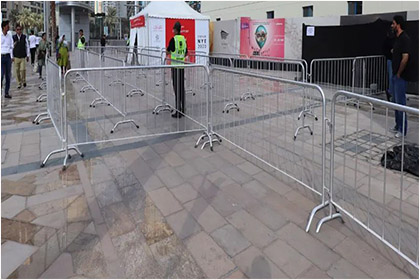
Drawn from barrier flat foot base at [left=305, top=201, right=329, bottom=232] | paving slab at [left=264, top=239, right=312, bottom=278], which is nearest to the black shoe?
barrier flat foot base at [left=305, top=201, right=329, bottom=232]

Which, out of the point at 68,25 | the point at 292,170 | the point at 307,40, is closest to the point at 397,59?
the point at 292,170

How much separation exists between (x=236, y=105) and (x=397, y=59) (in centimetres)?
310

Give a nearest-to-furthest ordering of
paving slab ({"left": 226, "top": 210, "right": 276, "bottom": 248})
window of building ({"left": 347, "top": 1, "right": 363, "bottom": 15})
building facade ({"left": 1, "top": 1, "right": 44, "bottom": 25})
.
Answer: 1. paving slab ({"left": 226, "top": 210, "right": 276, "bottom": 248})
2. window of building ({"left": 347, "top": 1, "right": 363, "bottom": 15})
3. building facade ({"left": 1, "top": 1, "right": 44, "bottom": 25})

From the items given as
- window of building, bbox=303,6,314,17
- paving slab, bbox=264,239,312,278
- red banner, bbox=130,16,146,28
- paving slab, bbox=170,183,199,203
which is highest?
window of building, bbox=303,6,314,17

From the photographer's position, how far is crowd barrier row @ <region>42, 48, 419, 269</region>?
3.27 meters

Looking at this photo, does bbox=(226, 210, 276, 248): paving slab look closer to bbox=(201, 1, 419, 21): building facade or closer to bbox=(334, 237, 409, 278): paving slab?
bbox=(334, 237, 409, 278): paving slab

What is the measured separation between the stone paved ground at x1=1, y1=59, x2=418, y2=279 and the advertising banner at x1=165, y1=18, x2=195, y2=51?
14216mm

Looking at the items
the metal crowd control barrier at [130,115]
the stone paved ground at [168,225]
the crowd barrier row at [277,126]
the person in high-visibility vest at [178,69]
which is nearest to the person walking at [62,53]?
the crowd barrier row at [277,126]

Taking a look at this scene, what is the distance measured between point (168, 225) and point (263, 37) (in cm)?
1582

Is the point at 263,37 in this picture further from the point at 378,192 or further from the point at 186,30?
the point at 378,192

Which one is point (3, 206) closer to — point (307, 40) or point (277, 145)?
point (277, 145)

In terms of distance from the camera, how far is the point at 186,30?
18266mm

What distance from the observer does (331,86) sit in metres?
10.4

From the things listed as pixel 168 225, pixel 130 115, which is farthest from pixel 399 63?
pixel 130 115
